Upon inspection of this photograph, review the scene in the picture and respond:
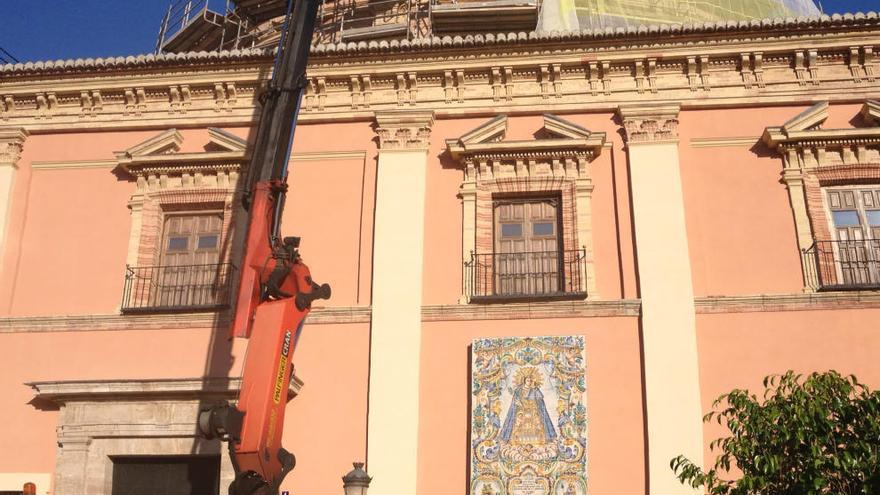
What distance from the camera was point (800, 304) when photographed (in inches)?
439

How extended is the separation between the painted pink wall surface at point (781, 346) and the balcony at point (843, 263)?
424mm

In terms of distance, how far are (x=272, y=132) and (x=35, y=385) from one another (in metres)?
4.32

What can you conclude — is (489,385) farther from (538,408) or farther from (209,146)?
(209,146)

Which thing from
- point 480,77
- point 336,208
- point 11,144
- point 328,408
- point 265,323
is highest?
point 480,77

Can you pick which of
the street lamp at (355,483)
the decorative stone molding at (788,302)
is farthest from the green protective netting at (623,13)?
the street lamp at (355,483)

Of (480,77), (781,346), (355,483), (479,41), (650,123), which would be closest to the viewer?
(355,483)

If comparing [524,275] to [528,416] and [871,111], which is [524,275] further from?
[871,111]

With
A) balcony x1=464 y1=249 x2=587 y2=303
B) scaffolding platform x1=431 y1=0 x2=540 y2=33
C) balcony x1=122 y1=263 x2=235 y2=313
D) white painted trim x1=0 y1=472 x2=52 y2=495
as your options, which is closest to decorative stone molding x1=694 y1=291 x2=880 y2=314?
balcony x1=464 y1=249 x2=587 y2=303

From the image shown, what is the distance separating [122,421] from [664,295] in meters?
6.46

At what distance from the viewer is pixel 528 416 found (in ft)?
35.7

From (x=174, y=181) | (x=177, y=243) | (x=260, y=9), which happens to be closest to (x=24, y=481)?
(x=177, y=243)

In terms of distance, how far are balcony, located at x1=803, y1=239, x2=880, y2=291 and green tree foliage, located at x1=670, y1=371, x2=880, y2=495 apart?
3948 millimetres

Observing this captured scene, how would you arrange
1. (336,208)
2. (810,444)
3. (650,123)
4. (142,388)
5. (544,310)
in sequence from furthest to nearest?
1. (336,208)
2. (650,123)
3. (544,310)
4. (142,388)
5. (810,444)

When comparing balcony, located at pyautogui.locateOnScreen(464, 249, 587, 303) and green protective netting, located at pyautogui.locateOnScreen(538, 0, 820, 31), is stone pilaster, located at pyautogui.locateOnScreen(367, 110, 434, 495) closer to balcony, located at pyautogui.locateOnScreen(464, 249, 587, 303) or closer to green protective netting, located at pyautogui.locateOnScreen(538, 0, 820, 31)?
balcony, located at pyautogui.locateOnScreen(464, 249, 587, 303)
